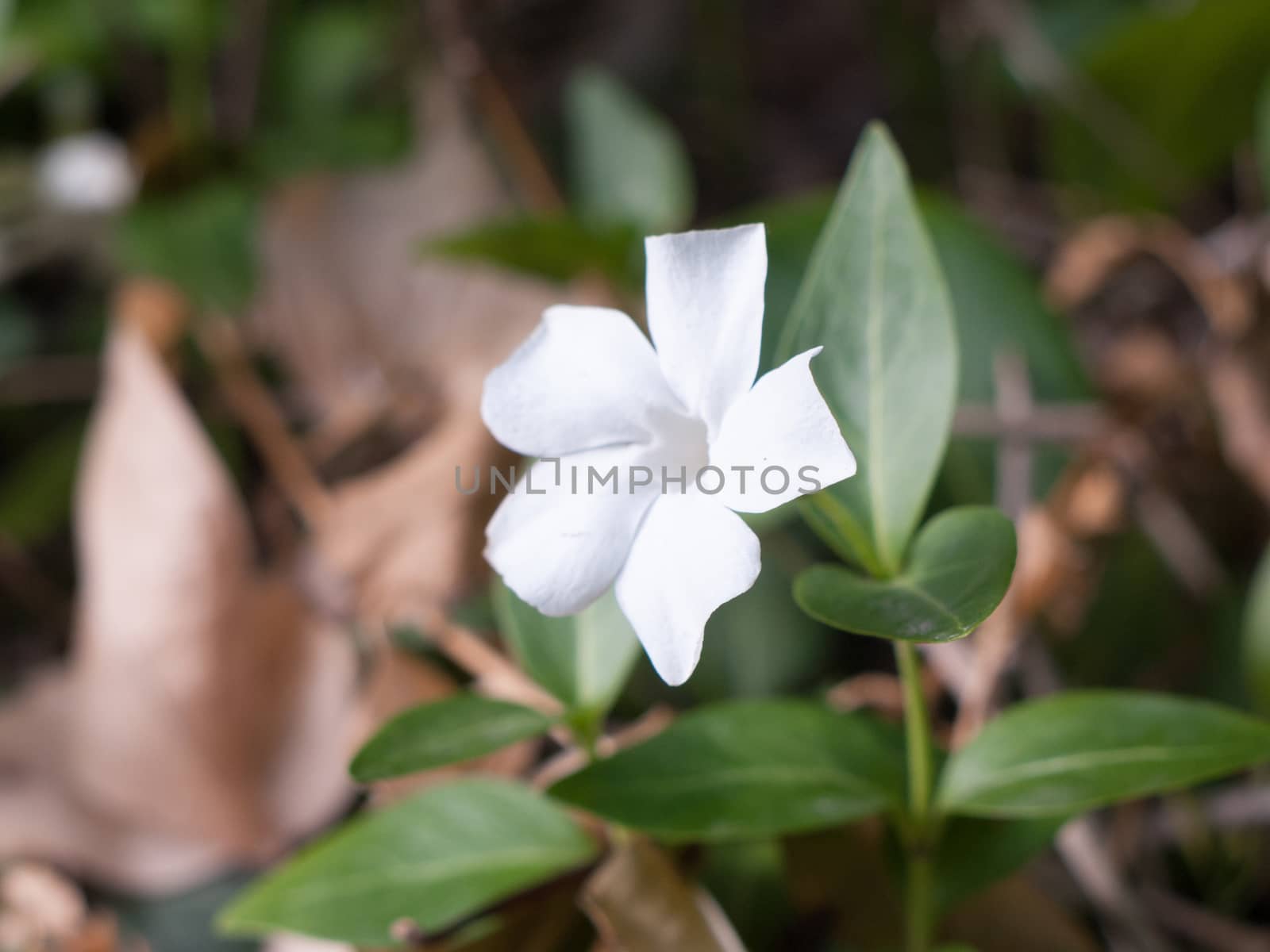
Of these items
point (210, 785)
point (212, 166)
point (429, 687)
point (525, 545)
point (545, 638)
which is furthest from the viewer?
point (212, 166)

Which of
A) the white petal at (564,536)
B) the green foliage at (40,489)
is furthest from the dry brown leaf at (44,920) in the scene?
the white petal at (564,536)

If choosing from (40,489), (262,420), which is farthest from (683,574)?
(40,489)

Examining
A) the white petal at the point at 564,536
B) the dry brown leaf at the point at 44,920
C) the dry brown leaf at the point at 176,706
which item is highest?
the white petal at the point at 564,536

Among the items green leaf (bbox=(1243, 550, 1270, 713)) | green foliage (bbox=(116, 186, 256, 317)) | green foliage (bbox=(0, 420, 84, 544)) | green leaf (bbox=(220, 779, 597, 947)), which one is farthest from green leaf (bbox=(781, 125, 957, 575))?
green foliage (bbox=(0, 420, 84, 544))

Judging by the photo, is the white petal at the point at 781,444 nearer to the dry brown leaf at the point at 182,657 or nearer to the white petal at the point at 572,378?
the white petal at the point at 572,378

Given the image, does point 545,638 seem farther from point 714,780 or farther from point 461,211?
point 461,211

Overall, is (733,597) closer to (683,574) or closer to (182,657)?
(683,574)

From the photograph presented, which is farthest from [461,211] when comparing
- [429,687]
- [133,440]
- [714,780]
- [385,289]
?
[714,780]
